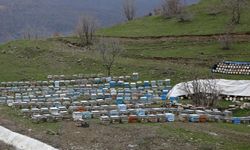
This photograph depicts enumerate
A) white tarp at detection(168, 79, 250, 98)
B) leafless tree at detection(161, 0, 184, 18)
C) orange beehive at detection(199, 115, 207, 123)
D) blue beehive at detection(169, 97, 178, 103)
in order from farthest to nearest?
1. leafless tree at detection(161, 0, 184, 18)
2. white tarp at detection(168, 79, 250, 98)
3. blue beehive at detection(169, 97, 178, 103)
4. orange beehive at detection(199, 115, 207, 123)

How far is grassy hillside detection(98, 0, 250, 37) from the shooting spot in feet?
204

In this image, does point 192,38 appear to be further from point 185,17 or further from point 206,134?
point 206,134

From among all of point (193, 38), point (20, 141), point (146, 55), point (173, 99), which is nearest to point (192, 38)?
point (193, 38)

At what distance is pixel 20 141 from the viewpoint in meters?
20.0

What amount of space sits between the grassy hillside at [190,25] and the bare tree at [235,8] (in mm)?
643

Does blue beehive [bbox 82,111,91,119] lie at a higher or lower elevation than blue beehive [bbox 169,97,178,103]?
higher

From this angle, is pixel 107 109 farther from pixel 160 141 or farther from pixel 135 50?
pixel 135 50

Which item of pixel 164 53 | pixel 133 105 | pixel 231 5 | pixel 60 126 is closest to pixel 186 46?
pixel 164 53

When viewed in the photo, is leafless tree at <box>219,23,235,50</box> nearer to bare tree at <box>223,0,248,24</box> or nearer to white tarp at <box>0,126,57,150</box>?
bare tree at <box>223,0,248,24</box>

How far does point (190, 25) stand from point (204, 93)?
36.4 meters

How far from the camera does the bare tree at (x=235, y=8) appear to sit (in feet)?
208

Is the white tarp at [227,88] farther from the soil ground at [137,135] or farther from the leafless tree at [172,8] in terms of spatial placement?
the leafless tree at [172,8]

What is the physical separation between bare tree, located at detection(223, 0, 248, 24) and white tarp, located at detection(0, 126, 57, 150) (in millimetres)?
45288

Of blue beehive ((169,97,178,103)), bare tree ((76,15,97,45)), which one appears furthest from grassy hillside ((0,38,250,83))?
blue beehive ((169,97,178,103))
